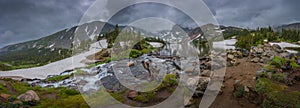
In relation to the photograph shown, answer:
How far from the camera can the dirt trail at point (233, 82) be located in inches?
508

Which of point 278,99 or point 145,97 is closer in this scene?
point 278,99

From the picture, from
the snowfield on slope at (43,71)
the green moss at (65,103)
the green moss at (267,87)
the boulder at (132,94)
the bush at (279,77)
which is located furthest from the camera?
the snowfield on slope at (43,71)

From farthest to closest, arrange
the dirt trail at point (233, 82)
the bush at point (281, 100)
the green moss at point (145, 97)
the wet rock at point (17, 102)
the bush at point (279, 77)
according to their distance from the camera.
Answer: the bush at point (279, 77), the green moss at point (145, 97), the wet rock at point (17, 102), the dirt trail at point (233, 82), the bush at point (281, 100)

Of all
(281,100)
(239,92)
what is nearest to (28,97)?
(239,92)

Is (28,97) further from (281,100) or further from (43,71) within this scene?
(43,71)

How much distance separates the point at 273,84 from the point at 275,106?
3.72 m

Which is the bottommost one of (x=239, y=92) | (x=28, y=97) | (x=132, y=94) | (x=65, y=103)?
(x=65, y=103)

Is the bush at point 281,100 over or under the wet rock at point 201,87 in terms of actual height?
under

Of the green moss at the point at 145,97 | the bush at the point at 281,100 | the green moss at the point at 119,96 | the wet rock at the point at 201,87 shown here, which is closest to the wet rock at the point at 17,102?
the green moss at the point at 119,96

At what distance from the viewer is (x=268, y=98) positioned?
11930 millimetres

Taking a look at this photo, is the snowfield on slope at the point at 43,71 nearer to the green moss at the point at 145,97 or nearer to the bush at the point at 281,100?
the green moss at the point at 145,97

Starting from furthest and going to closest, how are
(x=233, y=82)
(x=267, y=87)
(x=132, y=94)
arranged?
1. (x=233, y=82)
2. (x=132, y=94)
3. (x=267, y=87)

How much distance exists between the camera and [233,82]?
54.9 feet

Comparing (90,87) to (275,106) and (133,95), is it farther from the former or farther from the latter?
(275,106)
